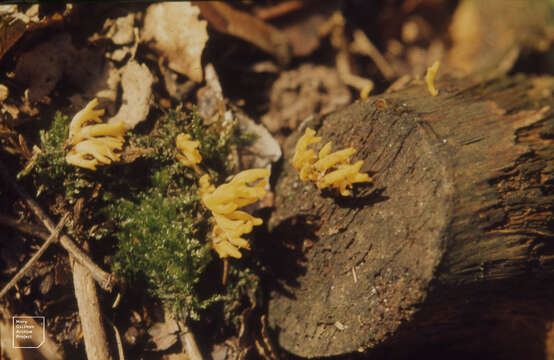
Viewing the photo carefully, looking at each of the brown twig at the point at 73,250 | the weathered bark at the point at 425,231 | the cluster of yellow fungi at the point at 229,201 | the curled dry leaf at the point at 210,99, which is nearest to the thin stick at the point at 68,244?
the brown twig at the point at 73,250

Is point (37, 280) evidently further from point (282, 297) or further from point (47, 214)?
point (282, 297)

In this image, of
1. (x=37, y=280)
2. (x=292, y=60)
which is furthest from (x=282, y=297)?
(x=292, y=60)

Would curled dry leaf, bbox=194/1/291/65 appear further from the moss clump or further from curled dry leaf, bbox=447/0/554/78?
curled dry leaf, bbox=447/0/554/78

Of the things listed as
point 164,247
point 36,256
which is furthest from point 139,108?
point 36,256

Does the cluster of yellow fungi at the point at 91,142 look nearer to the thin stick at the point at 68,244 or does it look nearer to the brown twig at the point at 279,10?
the thin stick at the point at 68,244

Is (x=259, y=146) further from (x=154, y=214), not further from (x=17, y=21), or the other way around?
(x=17, y=21)

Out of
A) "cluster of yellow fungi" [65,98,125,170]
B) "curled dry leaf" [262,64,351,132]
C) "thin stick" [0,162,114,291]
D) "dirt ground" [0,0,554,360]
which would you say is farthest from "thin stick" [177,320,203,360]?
"curled dry leaf" [262,64,351,132]
